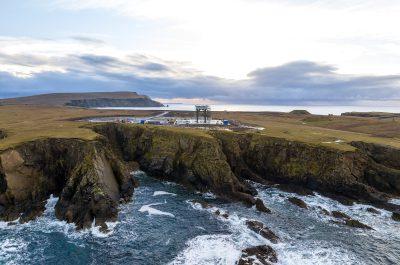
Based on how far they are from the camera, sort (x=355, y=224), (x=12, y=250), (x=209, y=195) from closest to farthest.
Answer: (x=12, y=250)
(x=355, y=224)
(x=209, y=195)

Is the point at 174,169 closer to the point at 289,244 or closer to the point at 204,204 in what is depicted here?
the point at 204,204

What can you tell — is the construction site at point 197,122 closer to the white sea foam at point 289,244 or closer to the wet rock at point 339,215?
the wet rock at point 339,215

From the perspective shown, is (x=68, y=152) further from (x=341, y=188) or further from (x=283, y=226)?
(x=341, y=188)

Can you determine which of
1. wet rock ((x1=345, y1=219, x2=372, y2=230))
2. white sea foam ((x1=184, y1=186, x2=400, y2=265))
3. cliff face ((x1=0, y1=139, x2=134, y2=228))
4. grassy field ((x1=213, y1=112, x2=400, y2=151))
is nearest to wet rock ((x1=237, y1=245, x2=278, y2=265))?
white sea foam ((x1=184, y1=186, x2=400, y2=265))

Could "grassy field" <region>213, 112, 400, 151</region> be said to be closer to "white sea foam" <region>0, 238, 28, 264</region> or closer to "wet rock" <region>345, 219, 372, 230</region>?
"wet rock" <region>345, 219, 372, 230</region>

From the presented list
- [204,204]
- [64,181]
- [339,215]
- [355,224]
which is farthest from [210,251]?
[64,181]

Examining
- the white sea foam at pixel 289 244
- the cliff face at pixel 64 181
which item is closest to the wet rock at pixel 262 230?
the white sea foam at pixel 289 244
